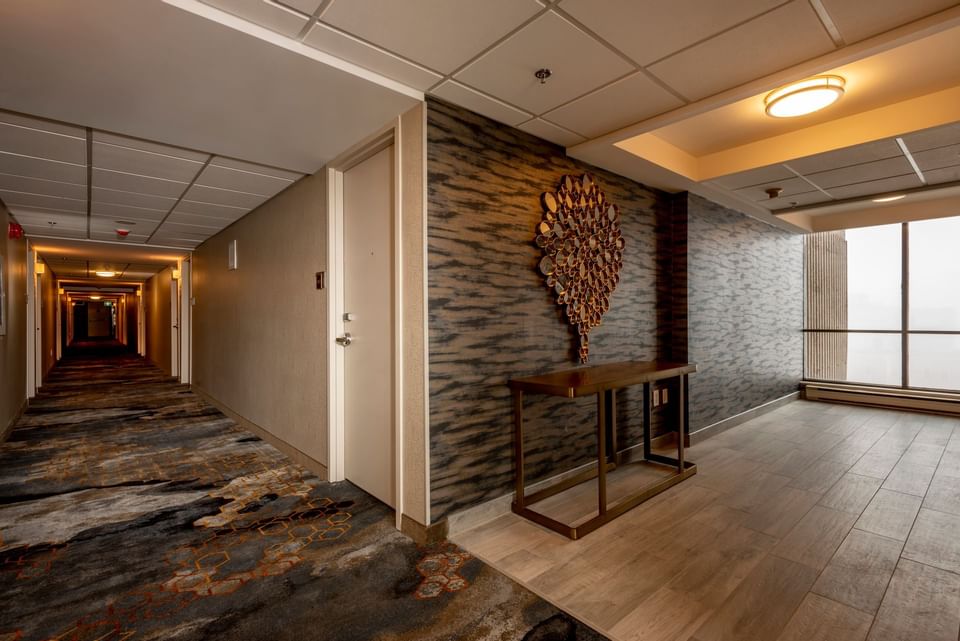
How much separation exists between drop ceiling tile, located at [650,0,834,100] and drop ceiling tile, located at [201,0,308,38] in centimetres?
169

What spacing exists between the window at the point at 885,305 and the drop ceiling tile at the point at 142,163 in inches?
310

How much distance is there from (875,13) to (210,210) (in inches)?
217

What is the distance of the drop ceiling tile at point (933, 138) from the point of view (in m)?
2.92

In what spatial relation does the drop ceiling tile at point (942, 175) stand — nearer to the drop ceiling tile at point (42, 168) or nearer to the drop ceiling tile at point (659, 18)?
the drop ceiling tile at point (659, 18)

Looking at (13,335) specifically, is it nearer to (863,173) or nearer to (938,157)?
(863,173)

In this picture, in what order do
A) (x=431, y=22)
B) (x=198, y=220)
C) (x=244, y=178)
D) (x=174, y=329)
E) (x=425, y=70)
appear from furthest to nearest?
(x=174, y=329), (x=198, y=220), (x=244, y=178), (x=425, y=70), (x=431, y=22)

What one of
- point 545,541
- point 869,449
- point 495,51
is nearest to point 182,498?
point 545,541

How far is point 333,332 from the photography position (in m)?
3.43

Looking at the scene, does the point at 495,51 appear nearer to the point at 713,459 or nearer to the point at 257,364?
the point at 713,459

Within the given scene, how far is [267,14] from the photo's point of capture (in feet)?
6.07

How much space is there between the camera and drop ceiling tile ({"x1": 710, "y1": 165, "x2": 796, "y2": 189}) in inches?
149

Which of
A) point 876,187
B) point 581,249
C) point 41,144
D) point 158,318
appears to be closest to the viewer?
point 41,144

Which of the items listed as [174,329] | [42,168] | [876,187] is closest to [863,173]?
Answer: [876,187]

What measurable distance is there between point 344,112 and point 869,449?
5260mm
